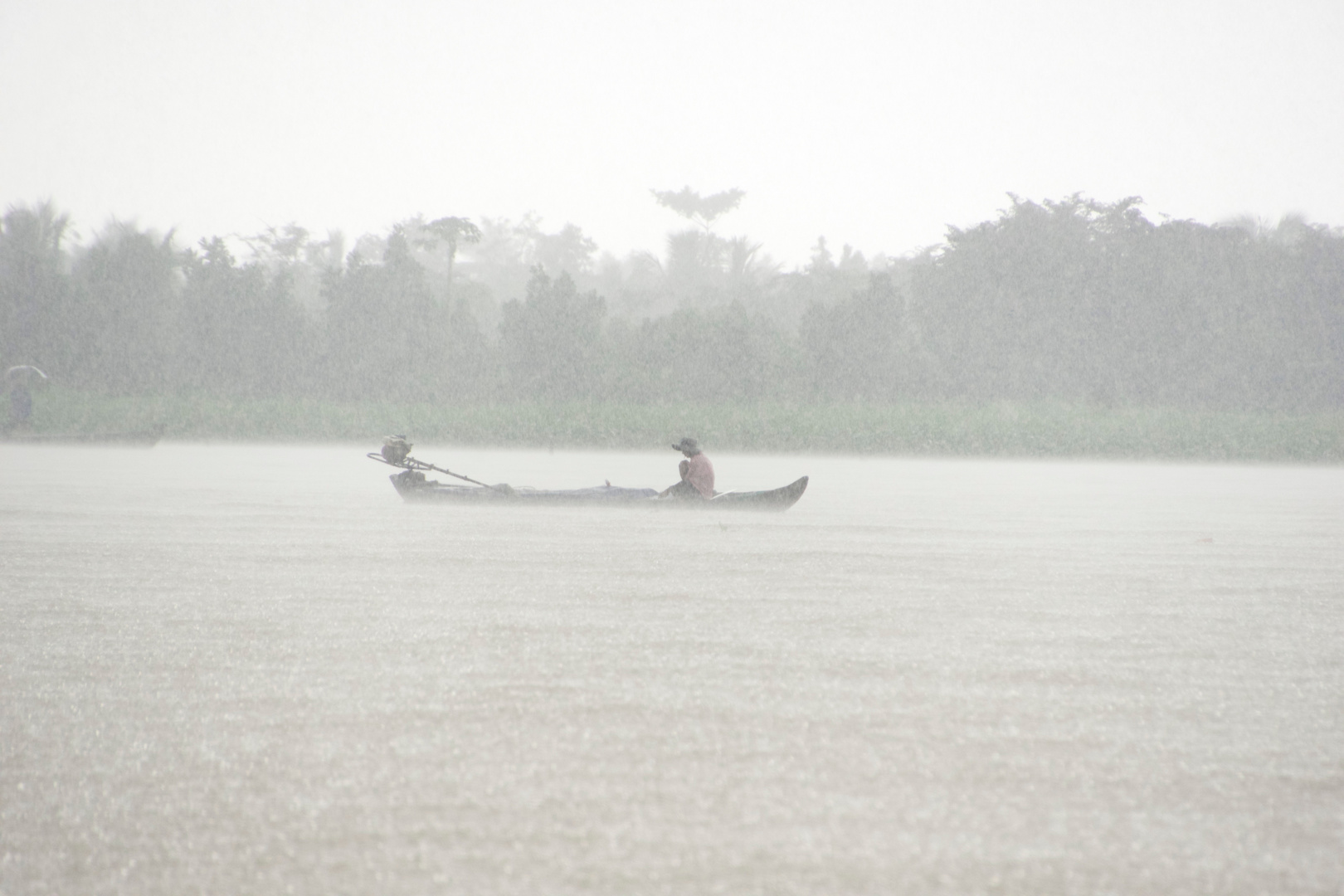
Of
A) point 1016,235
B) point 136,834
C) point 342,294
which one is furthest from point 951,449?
point 136,834

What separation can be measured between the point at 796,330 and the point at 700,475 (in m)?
27.2

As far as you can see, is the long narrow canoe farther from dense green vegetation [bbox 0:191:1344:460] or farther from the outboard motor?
dense green vegetation [bbox 0:191:1344:460]

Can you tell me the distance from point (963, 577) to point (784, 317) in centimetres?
3235

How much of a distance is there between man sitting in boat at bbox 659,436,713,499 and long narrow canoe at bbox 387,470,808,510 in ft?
0.23

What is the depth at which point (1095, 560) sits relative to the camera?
775 cm

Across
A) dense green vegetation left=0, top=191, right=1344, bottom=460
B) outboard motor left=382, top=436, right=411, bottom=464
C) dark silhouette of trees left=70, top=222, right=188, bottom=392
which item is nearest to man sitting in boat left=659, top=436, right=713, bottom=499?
outboard motor left=382, top=436, right=411, bottom=464

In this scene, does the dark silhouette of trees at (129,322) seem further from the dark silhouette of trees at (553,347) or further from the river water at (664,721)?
the river water at (664,721)

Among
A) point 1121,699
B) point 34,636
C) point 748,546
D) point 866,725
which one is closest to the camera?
point 866,725

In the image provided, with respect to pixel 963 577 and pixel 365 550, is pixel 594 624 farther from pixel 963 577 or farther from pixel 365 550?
pixel 365 550

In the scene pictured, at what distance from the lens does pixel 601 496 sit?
10.2 m

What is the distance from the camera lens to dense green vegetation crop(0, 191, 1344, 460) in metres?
30.7

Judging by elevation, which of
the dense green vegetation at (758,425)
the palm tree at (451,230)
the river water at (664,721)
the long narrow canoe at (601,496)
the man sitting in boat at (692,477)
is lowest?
the river water at (664,721)

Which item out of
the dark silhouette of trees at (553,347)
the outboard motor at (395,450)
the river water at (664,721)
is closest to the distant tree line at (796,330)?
the dark silhouette of trees at (553,347)

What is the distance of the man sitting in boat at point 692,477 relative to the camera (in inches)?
407
